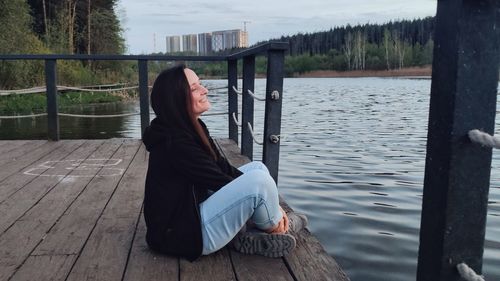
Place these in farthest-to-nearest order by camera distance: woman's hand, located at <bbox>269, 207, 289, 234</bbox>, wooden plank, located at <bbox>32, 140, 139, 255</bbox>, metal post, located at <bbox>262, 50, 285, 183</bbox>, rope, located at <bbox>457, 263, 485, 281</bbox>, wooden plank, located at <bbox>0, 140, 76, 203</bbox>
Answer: wooden plank, located at <bbox>0, 140, 76, 203</bbox> → metal post, located at <bbox>262, 50, 285, 183</bbox> → wooden plank, located at <bbox>32, 140, 139, 255</bbox> → woman's hand, located at <bbox>269, 207, 289, 234</bbox> → rope, located at <bbox>457, 263, 485, 281</bbox>

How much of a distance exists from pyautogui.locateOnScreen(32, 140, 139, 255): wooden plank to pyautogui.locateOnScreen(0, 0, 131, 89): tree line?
17.1 m

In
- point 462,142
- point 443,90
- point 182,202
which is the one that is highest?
point 443,90

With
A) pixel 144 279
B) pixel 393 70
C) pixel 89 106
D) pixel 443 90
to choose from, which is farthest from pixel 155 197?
pixel 393 70

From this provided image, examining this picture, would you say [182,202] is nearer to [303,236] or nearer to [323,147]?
Answer: [303,236]

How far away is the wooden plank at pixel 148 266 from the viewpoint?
1.95m

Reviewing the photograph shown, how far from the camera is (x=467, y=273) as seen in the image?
1228 mm

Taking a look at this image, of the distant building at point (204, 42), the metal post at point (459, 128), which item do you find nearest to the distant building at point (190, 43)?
the distant building at point (204, 42)

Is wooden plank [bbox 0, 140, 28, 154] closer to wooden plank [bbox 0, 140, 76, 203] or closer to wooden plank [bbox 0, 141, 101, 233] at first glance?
wooden plank [bbox 0, 140, 76, 203]

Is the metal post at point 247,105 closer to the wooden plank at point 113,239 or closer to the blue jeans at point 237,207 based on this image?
the wooden plank at point 113,239

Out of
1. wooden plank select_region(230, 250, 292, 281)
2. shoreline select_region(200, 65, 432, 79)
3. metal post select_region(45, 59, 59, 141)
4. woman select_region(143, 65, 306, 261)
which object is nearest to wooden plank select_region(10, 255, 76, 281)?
woman select_region(143, 65, 306, 261)

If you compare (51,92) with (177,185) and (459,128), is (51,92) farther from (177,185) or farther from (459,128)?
(459,128)

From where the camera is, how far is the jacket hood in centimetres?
205

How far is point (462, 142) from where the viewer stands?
1212 mm

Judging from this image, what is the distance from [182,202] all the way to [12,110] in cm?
1714
